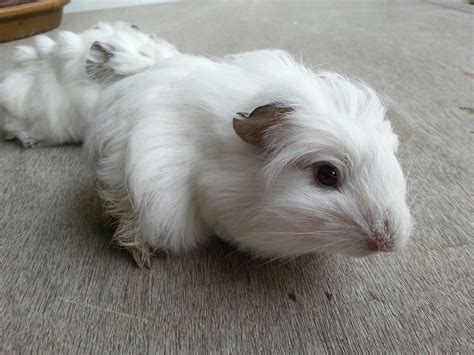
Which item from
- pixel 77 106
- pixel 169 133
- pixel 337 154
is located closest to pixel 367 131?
pixel 337 154

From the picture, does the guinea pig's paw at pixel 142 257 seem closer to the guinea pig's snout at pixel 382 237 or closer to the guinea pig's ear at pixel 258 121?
the guinea pig's ear at pixel 258 121

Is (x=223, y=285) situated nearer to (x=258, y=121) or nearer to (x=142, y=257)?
(x=142, y=257)

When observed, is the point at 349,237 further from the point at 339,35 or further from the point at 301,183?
the point at 339,35

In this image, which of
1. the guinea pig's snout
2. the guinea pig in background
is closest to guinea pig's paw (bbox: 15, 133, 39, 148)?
the guinea pig in background

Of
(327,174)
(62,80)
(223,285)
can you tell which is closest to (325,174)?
(327,174)

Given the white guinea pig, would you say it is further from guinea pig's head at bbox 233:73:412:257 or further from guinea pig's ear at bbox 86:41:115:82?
guinea pig's ear at bbox 86:41:115:82
